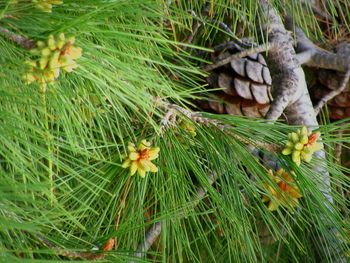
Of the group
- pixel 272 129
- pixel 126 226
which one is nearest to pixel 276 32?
pixel 272 129

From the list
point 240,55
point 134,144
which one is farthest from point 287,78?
point 134,144

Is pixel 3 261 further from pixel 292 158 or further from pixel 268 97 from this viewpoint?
pixel 268 97

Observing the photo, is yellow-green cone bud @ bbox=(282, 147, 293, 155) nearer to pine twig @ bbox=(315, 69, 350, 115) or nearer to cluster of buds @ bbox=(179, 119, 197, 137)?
cluster of buds @ bbox=(179, 119, 197, 137)

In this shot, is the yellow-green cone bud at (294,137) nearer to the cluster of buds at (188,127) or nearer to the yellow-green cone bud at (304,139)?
the yellow-green cone bud at (304,139)

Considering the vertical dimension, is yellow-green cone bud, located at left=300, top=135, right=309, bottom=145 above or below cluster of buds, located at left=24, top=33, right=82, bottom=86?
below

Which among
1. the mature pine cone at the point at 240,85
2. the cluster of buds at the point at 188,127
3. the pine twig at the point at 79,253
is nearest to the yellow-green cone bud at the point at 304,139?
the cluster of buds at the point at 188,127

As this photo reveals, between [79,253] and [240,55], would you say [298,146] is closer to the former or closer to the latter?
[79,253]

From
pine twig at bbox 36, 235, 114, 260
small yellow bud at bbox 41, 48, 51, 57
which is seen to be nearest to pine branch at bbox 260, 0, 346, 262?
pine twig at bbox 36, 235, 114, 260
